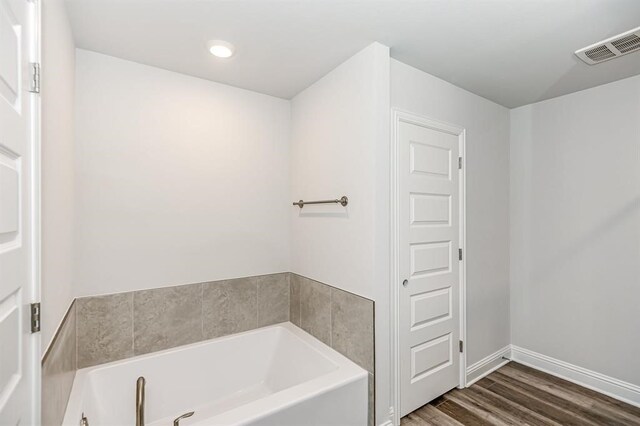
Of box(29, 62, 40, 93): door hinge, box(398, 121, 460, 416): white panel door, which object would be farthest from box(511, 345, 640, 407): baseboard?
box(29, 62, 40, 93): door hinge

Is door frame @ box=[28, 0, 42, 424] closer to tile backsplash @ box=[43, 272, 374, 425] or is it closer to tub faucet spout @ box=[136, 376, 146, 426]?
tile backsplash @ box=[43, 272, 374, 425]

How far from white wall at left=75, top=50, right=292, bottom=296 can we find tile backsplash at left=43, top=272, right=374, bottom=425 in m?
0.10

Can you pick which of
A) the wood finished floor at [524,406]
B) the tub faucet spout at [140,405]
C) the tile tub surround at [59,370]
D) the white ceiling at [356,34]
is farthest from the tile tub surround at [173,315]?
the white ceiling at [356,34]

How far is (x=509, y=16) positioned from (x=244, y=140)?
188cm

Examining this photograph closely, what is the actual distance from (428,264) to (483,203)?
0.92 m

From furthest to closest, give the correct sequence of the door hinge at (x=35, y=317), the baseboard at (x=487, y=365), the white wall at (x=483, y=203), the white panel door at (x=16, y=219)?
the baseboard at (x=487, y=365), the white wall at (x=483, y=203), the door hinge at (x=35, y=317), the white panel door at (x=16, y=219)

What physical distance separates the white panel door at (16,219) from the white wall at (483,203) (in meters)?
2.08

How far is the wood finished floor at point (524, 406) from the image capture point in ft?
6.82

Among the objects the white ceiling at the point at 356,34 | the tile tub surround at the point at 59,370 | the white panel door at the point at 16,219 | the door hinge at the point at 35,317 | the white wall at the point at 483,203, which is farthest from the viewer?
the white wall at the point at 483,203

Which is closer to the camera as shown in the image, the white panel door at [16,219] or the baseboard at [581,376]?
the white panel door at [16,219]

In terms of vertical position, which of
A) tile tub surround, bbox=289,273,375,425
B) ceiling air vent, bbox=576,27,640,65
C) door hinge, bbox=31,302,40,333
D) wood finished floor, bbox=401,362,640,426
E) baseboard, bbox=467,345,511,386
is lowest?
wood finished floor, bbox=401,362,640,426

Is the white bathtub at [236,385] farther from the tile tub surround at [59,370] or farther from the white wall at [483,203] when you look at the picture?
the white wall at [483,203]

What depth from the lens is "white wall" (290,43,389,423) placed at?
1.88 m

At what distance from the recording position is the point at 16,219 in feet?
2.98
